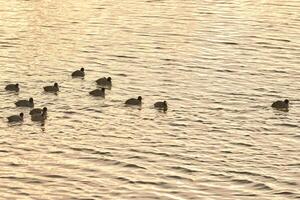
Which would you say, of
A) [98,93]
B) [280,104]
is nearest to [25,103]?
[98,93]

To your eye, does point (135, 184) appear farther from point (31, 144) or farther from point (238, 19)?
point (238, 19)

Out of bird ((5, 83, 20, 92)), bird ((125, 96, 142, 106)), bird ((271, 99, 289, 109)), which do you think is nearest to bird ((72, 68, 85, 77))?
bird ((5, 83, 20, 92))

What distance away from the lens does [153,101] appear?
4647cm

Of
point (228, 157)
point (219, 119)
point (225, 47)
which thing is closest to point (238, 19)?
point (225, 47)

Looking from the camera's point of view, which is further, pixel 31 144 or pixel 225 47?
pixel 225 47

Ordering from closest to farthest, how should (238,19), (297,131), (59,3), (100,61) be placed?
1. (297,131)
2. (100,61)
3. (238,19)
4. (59,3)

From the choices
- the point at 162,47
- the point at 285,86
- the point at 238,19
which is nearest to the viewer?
the point at 285,86

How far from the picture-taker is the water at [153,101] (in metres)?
36.2

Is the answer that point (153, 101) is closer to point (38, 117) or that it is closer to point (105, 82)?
point (105, 82)

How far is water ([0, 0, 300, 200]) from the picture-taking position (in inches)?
1426

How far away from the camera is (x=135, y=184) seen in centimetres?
3581

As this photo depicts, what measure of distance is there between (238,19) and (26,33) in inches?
648

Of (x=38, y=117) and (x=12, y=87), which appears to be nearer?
(x=38, y=117)

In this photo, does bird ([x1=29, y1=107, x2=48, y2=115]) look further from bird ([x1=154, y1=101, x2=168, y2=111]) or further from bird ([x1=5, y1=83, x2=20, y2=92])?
bird ([x1=154, y1=101, x2=168, y2=111])
